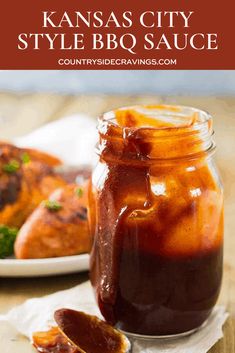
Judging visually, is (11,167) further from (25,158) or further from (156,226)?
(156,226)

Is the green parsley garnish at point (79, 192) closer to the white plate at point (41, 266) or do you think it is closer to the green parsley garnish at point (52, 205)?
the green parsley garnish at point (52, 205)

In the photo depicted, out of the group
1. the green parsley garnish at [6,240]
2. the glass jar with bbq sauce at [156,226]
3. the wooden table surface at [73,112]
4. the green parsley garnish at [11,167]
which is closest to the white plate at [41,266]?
the wooden table surface at [73,112]

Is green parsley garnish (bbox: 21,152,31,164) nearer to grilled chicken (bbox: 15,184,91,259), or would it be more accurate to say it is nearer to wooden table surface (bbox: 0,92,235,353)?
→ grilled chicken (bbox: 15,184,91,259)

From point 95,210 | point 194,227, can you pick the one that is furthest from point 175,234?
point 95,210

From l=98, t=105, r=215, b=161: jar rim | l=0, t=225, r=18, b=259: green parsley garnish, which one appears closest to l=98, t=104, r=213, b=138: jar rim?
l=98, t=105, r=215, b=161: jar rim

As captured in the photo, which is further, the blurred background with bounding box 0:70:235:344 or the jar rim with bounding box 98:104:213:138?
the blurred background with bounding box 0:70:235:344

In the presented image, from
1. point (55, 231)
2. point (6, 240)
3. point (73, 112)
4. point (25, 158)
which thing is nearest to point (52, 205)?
point (55, 231)

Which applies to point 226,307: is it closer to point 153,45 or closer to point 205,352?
point 205,352
